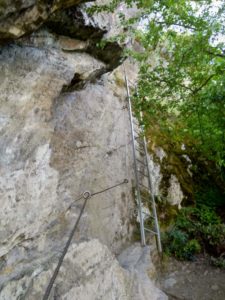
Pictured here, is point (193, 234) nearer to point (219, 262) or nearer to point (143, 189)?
point (219, 262)

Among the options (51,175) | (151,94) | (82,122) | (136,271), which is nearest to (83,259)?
(136,271)

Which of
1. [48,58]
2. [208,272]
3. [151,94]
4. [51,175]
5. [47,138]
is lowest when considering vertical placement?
[208,272]

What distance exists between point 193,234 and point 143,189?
1.53 meters

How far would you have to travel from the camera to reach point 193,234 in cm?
638

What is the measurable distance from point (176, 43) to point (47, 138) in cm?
284

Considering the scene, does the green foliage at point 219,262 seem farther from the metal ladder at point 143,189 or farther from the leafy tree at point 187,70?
the leafy tree at point 187,70

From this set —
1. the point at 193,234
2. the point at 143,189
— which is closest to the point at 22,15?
the point at 143,189

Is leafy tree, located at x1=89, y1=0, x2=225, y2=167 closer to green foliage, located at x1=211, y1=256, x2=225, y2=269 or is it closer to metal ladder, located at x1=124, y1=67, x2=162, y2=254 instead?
metal ladder, located at x1=124, y1=67, x2=162, y2=254

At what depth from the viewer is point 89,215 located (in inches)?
195

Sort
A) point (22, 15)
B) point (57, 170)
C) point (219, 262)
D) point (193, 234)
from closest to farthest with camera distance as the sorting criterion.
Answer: point (22, 15)
point (57, 170)
point (219, 262)
point (193, 234)

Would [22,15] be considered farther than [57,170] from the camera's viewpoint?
No

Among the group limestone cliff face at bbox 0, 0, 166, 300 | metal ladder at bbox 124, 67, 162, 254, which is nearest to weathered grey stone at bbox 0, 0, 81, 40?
limestone cliff face at bbox 0, 0, 166, 300

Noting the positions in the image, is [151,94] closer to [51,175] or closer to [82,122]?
[82,122]

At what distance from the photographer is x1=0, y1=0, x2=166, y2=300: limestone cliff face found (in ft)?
12.2
